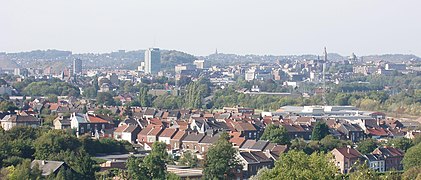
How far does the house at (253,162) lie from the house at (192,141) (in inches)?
165

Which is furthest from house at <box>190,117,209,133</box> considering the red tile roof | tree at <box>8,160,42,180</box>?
tree at <box>8,160,42,180</box>

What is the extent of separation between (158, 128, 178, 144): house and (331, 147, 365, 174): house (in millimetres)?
6657

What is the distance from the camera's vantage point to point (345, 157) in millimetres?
27391

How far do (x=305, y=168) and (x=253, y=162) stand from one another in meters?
9.94

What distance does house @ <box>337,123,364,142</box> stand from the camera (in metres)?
35.2

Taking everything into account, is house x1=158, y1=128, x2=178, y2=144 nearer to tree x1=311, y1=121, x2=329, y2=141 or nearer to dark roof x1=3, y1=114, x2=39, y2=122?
tree x1=311, y1=121, x2=329, y2=141

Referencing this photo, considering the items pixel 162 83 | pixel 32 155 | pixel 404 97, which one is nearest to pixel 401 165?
pixel 32 155

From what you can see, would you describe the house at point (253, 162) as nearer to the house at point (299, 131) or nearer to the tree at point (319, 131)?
the tree at point (319, 131)

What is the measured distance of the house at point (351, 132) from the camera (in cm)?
3525

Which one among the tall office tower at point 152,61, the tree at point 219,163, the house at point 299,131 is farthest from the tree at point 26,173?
the tall office tower at point 152,61

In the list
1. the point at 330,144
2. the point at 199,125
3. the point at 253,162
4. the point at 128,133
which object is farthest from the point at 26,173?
the point at 199,125

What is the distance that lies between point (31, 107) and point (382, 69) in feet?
206

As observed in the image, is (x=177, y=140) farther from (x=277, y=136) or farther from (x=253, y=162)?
(x=253, y=162)

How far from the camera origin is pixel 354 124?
37250 millimetres
